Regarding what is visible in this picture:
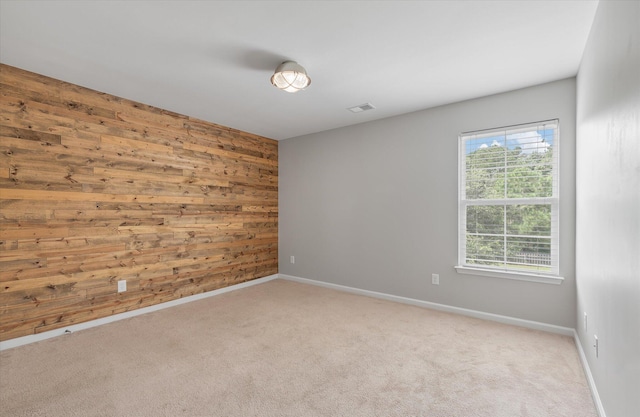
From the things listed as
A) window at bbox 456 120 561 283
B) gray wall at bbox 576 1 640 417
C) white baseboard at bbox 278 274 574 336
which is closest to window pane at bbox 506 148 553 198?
window at bbox 456 120 561 283

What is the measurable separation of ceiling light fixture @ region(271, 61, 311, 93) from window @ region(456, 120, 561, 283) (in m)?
2.05

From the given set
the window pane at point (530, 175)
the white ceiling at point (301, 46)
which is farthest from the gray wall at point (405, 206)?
the white ceiling at point (301, 46)

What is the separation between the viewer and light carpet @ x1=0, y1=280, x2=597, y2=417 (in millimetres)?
1896

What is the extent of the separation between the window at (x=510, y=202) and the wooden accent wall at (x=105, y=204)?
10.6 ft

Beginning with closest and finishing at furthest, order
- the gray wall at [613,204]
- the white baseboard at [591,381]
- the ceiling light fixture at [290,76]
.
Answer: the gray wall at [613,204] < the white baseboard at [591,381] < the ceiling light fixture at [290,76]

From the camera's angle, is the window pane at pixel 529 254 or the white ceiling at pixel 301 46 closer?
the white ceiling at pixel 301 46

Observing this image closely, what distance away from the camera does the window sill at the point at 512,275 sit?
2962 mm

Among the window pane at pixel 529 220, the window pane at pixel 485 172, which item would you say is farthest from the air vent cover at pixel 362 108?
the window pane at pixel 529 220

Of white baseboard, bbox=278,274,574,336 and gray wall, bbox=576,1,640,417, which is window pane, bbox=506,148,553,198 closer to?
gray wall, bbox=576,1,640,417

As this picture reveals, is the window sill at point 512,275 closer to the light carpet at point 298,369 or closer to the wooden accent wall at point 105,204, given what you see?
the light carpet at point 298,369

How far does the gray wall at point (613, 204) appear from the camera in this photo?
4.15 ft

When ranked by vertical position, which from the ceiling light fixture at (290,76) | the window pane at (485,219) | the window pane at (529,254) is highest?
the ceiling light fixture at (290,76)

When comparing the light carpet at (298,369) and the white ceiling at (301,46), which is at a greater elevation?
the white ceiling at (301,46)

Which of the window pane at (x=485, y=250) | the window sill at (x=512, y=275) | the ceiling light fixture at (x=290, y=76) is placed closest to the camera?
the ceiling light fixture at (x=290, y=76)
